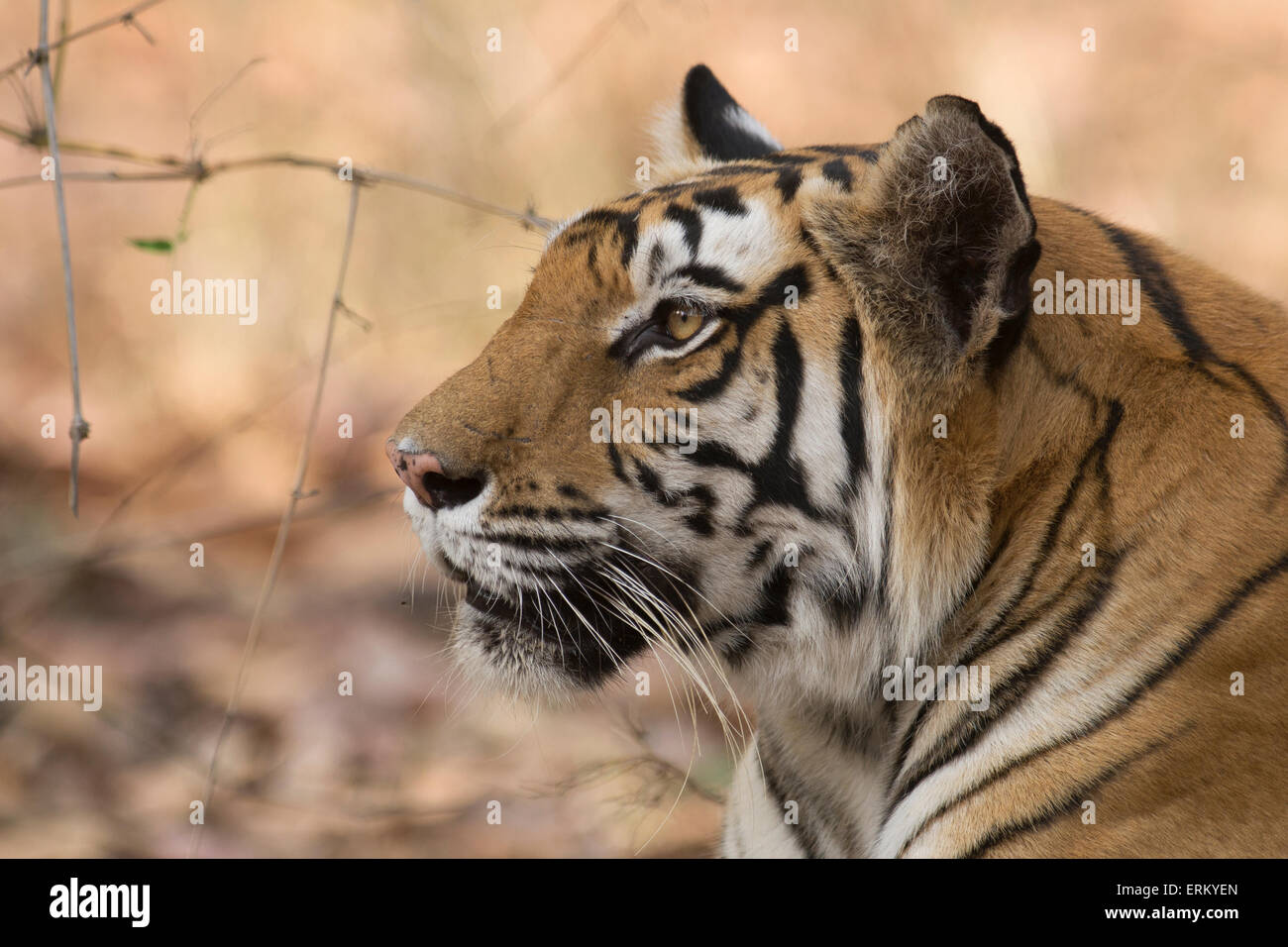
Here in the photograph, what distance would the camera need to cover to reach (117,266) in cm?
539

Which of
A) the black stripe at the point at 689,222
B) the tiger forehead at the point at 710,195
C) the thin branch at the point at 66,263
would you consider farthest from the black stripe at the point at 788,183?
the thin branch at the point at 66,263

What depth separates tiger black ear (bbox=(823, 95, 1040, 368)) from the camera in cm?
169

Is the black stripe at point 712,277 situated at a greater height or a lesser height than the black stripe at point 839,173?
lesser

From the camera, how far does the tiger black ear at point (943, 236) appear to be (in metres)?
1.69

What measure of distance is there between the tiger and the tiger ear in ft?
1.29

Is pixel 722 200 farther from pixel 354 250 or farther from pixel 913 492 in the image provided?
pixel 354 250

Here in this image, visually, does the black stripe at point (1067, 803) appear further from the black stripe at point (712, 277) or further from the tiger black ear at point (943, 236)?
the black stripe at point (712, 277)

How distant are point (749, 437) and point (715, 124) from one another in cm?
89

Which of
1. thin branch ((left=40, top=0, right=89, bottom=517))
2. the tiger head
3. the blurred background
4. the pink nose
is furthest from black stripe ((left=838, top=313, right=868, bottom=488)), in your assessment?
the blurred background

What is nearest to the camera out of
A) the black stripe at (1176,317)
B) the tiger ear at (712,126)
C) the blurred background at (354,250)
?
the black stripe at (1176,317)

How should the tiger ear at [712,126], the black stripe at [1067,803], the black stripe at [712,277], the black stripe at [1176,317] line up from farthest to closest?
the tiger ear at [712,126] → the black stripe at [712,277] → the black stripe at [1176,317] → the black stripe at [1067,803]

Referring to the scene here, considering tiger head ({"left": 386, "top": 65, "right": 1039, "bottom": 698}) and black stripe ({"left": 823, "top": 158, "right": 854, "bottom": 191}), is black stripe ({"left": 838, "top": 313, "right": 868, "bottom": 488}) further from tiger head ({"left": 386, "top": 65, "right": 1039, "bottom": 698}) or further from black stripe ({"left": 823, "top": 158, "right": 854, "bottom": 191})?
black stripe ({"left": 823, "top": 158, "right": 854, "bottom": 191})

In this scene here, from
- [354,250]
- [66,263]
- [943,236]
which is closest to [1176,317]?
[943,236]

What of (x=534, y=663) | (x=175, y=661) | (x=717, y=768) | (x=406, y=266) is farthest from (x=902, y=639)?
(x=406, y=266)
